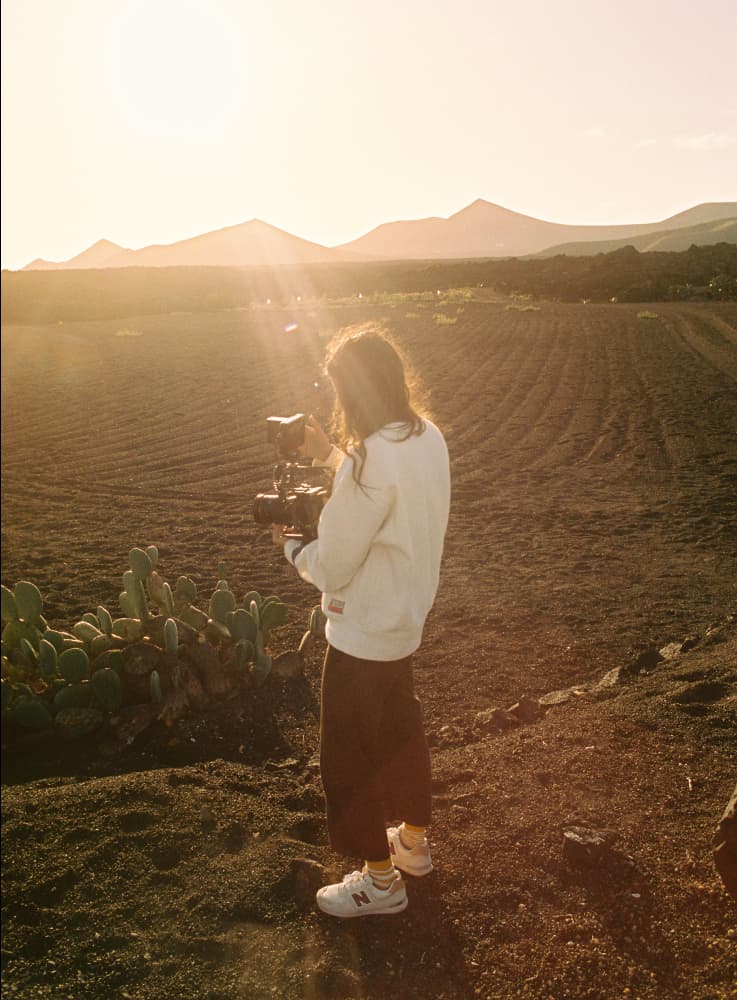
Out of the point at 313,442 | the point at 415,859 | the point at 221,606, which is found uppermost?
the point at 313,442

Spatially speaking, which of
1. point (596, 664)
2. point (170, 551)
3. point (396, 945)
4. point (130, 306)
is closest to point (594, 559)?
point (596, 664)

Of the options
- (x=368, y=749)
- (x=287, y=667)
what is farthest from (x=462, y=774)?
(x=287, y=667)

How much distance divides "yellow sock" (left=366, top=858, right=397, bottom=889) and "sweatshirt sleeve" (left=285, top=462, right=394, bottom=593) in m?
0.90

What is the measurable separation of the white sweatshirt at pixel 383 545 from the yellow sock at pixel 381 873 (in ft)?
2.11

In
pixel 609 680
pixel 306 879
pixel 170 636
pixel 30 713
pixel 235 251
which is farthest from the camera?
pixel 235 251

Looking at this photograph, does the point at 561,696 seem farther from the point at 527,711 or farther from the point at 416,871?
the point at 416,871

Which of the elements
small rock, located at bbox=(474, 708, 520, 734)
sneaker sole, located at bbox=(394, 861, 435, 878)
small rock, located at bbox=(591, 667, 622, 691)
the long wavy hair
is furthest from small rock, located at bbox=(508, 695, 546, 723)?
the long wavy hair

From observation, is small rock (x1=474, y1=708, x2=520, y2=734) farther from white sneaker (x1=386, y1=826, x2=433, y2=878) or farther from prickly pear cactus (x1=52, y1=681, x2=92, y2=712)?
prickly pear cactus (x1=52, y1=681, x2=92, y2=712)

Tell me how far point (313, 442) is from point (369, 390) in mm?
437

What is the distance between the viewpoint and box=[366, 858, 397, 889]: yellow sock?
228 cm

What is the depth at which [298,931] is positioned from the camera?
2330mm

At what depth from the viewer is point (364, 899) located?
7.52ft

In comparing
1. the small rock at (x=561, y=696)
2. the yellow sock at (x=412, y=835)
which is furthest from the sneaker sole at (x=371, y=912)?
the small rock at (x=561, y=696)

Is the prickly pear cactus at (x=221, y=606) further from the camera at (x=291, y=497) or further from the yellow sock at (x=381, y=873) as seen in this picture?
the yellow sock at (x=381, y=873)
